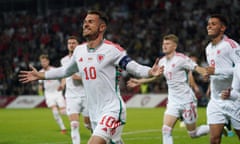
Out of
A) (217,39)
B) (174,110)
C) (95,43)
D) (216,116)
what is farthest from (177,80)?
Result: (95,43)

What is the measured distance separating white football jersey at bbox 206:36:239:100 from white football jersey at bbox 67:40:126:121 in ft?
8.08

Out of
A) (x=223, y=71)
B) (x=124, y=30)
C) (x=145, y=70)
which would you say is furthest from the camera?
(x=124, y=30)

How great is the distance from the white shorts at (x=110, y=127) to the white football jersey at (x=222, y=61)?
2574 millimetres

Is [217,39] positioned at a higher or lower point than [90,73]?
higher

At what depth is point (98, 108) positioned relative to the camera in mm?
8023

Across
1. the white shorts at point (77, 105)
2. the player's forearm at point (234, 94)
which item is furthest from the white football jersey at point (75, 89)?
the player's forearm at point (234, 94)

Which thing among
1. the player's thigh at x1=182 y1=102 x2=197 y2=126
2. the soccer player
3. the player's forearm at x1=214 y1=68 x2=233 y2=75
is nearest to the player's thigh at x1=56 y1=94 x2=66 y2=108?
the soccer player

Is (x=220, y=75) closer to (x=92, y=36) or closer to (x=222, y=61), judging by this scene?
(x=222, y=61)

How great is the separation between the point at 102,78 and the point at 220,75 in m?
2.77

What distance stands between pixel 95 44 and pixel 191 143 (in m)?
6.58

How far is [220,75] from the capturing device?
9.84 m

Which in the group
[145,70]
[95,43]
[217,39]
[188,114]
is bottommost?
[188,114]

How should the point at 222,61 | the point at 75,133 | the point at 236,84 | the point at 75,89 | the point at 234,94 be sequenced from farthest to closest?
the point at 75,89
the point at 75,133
the point at 222,61
the point at 234,94
the point at 236,84

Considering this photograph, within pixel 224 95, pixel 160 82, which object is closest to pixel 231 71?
pixel 224 95
